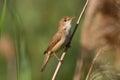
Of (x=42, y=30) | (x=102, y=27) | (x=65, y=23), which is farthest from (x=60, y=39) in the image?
(x=102, y=27)

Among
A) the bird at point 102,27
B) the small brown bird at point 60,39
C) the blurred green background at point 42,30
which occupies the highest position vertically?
the bird at point 102,27

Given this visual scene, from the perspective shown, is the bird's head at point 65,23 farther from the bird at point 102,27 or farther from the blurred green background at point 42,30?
the bird at point 102,27

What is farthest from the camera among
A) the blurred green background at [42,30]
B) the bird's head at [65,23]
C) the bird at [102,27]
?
the blurred green background at [42,30]

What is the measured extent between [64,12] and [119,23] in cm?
406

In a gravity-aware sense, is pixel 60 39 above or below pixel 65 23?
below

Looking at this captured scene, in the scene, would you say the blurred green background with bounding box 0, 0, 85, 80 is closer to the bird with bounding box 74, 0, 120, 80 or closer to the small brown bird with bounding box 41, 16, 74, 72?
the small brown bird with bounding box 41, 16, 74, 72

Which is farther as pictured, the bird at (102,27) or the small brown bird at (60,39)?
the small brown bird at (60,39)

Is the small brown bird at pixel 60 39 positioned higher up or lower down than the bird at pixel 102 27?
lower down

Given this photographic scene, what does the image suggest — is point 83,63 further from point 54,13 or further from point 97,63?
point 54,13

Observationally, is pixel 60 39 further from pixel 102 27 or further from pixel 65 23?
pixel 102 27

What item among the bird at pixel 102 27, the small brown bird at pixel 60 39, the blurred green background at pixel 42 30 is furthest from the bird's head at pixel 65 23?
the bird at pixel 102 27

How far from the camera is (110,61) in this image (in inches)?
109

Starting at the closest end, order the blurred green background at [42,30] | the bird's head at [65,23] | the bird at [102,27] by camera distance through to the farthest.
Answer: the bird at [102,27], the bird's head at [65,23], the blurred green background at [42,30]

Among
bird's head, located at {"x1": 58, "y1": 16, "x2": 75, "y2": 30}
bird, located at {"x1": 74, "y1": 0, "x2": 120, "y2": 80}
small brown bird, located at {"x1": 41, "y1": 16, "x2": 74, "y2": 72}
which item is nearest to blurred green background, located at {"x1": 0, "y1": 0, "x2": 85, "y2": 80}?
small brown bird, located at {"x1": 41, "y1": 16, "x2": 74, "y2": 72}
